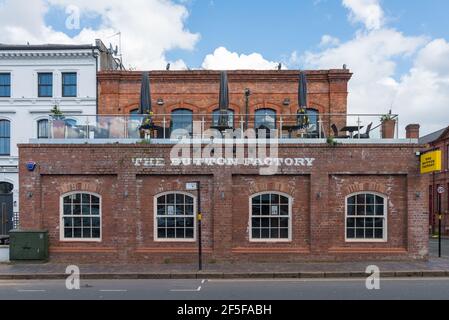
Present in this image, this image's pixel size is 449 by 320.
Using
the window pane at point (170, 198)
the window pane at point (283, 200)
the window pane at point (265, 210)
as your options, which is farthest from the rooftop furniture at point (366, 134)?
the window pane at point (170, 198)

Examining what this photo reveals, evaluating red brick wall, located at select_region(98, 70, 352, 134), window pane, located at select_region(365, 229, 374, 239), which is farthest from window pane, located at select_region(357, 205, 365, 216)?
red brick wall, located at select_region(98, 70, 352, 134)

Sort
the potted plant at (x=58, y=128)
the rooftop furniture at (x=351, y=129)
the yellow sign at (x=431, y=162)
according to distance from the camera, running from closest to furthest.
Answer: the yellow sign at (x=431, y=162) < the potted plant at (x=58, y=128) < the rooftop furniture at (x=351, y=129)

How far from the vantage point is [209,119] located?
57.7ft

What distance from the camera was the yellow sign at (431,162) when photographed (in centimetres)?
1280

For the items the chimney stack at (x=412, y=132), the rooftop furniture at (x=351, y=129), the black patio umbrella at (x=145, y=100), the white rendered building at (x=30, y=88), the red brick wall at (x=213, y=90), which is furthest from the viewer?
the white rendered building at (x=30, y=88)

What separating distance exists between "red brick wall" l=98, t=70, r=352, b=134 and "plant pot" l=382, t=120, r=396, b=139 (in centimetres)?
600

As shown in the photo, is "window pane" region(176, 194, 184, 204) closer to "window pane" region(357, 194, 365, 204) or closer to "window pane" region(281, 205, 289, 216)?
"window pane" region(281, 205, 289, 216)

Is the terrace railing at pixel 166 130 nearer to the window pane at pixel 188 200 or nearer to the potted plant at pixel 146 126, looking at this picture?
the potted plant at pixel 146 126

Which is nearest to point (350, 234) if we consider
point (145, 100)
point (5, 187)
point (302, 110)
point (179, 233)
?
point (302, 110)

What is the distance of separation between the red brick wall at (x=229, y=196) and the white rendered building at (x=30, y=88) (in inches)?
407

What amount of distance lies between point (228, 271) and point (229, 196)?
276 centimetres

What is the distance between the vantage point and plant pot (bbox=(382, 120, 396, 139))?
47.5 feet

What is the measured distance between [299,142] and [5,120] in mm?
18787

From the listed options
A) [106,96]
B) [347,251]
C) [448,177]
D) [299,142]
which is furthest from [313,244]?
[448,177]
